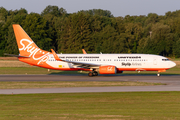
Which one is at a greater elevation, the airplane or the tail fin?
the tail fin

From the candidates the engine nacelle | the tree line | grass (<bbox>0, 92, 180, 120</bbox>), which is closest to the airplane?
the engine nacelle

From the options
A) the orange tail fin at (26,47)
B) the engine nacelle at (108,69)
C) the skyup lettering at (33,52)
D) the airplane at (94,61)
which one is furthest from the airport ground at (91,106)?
the orange tail fin at (26,47)

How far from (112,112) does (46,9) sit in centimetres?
13791

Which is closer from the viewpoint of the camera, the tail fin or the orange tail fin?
the orange tail fin

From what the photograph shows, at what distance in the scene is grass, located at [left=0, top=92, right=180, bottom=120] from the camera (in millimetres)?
12922

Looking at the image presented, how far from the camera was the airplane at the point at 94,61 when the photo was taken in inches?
1422

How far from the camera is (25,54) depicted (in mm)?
38812

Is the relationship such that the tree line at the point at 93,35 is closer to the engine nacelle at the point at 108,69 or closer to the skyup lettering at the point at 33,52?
the skyup lettering at the point at 33,52

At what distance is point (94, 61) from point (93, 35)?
61965 mm

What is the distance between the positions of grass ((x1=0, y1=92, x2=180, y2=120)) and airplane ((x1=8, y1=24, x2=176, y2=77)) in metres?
16.3

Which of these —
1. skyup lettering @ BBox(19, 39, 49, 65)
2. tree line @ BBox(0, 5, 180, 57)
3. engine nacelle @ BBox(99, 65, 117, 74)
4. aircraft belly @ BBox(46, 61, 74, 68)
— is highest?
tree line @ BBox(0, 5, 180, 57)

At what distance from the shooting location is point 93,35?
3883 inches

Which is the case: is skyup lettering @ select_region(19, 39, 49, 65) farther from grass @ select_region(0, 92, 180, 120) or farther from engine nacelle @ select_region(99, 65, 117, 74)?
grass @ select_region(0, 92, 180, 120)

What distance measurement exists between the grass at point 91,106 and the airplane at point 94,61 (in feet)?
53.5
